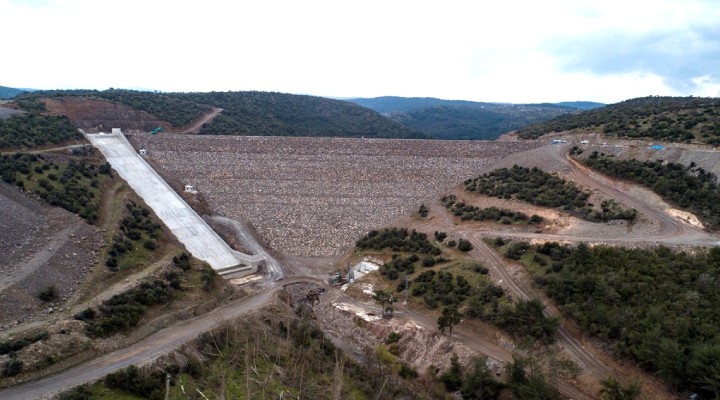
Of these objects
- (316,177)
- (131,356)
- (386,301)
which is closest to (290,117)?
(316,177)

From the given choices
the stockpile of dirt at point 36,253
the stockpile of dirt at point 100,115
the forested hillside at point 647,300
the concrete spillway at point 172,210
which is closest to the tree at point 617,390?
the forested hillside at point 647,300

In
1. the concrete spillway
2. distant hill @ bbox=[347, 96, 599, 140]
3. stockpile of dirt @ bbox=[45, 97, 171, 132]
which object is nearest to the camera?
the concrete spillway

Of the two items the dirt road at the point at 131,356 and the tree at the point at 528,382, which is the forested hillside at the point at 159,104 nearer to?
the dirt road at the point at 131,356

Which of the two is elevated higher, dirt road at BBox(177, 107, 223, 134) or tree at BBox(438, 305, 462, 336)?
dirt road at BBox(177, 107, 223, 134)

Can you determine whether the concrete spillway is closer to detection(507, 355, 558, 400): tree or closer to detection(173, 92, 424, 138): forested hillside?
detection(173, 92, 424, 138): forested hillside

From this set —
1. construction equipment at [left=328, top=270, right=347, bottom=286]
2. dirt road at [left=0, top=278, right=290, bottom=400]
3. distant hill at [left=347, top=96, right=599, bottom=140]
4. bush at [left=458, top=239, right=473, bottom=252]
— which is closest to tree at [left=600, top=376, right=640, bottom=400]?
bush at [left=458, top=239, right=473, bottom=252]

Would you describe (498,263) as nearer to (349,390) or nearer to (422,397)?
(422,397)
